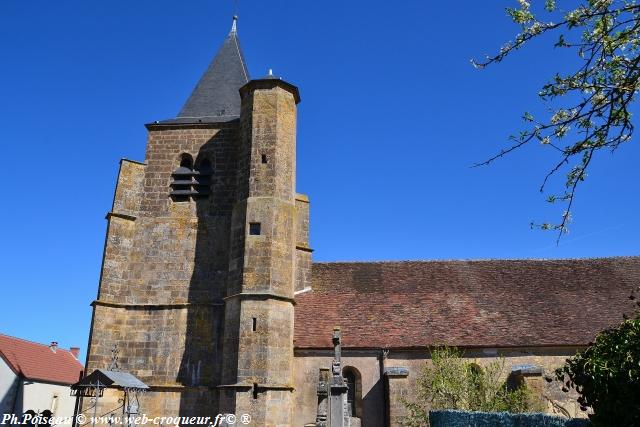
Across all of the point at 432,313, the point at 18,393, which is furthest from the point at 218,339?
the point at 18,393

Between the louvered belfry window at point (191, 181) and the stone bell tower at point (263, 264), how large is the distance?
1.46 metres

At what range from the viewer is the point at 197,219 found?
18328 millimetres

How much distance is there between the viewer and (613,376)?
19.2ft

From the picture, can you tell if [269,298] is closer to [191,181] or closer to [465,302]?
[191,181]

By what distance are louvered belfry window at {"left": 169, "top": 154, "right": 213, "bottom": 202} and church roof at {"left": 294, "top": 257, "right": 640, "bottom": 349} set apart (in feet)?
15.9

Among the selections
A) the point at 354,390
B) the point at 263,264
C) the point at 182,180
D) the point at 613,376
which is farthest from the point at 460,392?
the point at 182,180

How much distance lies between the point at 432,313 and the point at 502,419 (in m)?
6.18

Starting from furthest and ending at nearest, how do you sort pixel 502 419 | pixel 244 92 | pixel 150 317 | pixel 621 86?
pixel 244 92 < pixel 150 317 < pixel 502 419 < pixel 621 86

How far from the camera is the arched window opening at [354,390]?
16250mm

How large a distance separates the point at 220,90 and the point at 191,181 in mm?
4330

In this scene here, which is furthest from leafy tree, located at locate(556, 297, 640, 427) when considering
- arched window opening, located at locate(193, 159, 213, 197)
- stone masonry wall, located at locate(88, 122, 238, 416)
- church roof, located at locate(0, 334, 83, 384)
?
church roof, located at locate(0, 334, 83, 384)

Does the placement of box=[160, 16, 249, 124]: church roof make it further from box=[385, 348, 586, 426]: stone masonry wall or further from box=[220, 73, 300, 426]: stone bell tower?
box=[385, 348, 586, 426]: stone masonry wall

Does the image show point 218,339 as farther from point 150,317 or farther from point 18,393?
point 18,393

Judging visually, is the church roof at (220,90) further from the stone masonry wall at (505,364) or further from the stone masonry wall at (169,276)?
the stone masonry wall at (505,364)
